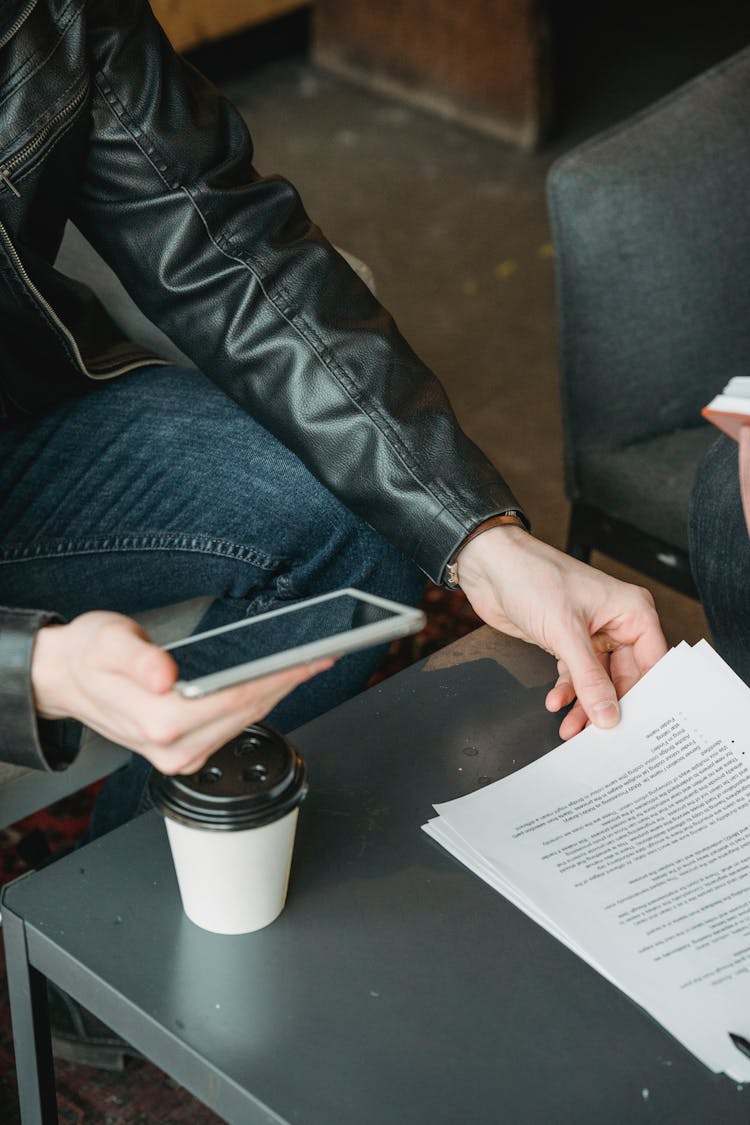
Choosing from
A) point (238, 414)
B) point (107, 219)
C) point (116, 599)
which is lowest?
point (116, 599)

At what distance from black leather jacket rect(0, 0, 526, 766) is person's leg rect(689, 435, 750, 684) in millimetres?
291

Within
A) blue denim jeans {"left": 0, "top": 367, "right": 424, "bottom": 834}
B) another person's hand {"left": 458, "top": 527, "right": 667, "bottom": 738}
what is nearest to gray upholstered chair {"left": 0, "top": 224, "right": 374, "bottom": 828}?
blue denim jeans {"left": 0, "top": 367, "right": 424, "bottom": 834}

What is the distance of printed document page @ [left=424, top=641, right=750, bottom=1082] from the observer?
2.54 feet

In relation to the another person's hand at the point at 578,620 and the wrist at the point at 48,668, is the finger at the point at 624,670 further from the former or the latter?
the wrist at the point at 48,668

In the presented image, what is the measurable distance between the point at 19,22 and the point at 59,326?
238 millimetres

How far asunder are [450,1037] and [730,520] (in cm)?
64

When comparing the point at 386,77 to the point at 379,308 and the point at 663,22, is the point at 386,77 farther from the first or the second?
the point at 379,308

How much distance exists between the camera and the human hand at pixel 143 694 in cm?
70

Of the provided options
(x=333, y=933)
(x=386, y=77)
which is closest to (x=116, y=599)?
(x=333, y=933)

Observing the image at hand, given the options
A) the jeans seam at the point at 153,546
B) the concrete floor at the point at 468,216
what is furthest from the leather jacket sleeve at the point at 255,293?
the concrete floor at the point at 468,216

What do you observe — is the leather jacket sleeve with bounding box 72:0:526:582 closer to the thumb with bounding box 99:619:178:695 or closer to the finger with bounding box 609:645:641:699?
the finger with bounding box 609:645:641:699

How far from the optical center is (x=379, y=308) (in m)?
1.16

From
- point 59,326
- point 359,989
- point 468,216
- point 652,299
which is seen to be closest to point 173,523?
point 59,326

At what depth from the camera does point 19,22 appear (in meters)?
1.02
